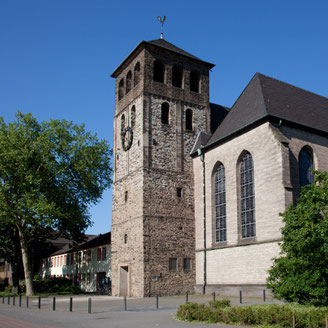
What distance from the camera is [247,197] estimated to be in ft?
82.7

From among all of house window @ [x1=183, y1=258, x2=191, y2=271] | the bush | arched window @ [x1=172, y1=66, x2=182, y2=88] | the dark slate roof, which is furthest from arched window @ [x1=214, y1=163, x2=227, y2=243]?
the bush

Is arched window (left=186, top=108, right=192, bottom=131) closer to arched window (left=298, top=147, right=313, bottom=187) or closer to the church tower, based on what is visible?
the church tower

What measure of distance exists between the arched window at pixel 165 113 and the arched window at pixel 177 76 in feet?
8.50

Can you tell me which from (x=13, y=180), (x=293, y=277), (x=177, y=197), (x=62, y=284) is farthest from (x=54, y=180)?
(x=293, y=277)

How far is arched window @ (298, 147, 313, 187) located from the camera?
24641 millimetres

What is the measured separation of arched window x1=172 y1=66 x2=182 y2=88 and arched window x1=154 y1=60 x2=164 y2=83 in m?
1.16

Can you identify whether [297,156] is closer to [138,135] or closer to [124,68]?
[138,135]

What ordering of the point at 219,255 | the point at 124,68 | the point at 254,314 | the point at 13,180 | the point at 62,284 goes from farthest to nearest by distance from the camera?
the point at 62,284, the point at 124,68, the point at 13,180, the point at 219,255, the point at 254,314

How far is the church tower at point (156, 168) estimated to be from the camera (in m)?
27.9

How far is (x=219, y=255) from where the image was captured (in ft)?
86.5

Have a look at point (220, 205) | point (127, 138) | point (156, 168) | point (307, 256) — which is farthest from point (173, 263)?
point (307, 256)

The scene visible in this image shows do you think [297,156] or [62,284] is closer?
[297,156]

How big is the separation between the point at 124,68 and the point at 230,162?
1357 cm

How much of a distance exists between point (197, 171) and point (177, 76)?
834cm
